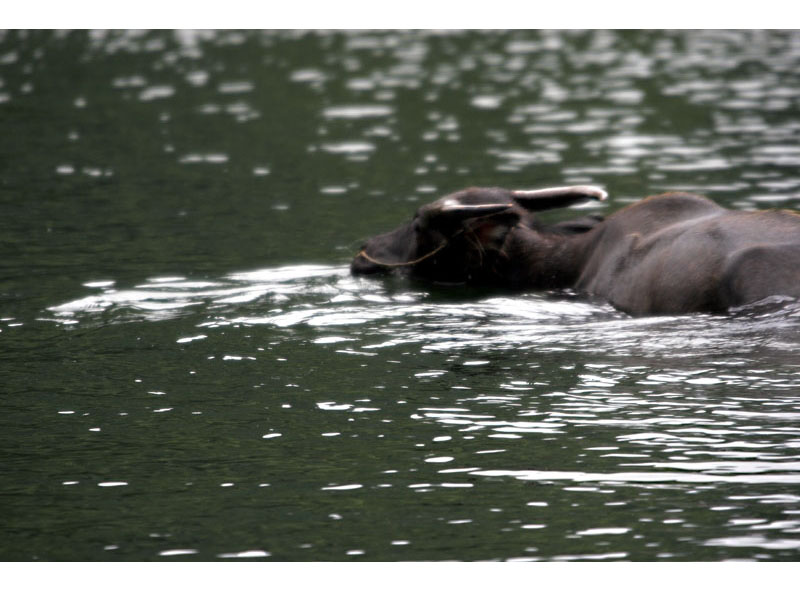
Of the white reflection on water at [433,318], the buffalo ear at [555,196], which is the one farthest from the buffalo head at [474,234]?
the white reflection on water at [433,318]

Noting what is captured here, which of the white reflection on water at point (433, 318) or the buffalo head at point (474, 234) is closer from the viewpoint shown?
the white reflection on water at point (433, 318)

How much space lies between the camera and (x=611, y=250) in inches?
407

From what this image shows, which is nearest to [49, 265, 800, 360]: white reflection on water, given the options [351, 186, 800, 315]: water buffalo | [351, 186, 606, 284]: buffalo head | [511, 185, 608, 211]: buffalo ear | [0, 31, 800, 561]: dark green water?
[0, 31, 800, 561]: dark green water

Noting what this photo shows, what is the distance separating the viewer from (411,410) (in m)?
7.70

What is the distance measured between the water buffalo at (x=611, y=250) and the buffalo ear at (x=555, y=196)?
0.01m

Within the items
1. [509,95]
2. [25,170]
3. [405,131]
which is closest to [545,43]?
[509,95]

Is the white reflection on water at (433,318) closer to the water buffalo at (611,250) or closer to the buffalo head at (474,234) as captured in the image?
the water buffalo at (611,250)

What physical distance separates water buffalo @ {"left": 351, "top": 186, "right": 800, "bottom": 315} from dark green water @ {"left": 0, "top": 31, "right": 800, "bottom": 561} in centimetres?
27

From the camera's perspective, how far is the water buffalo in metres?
8.84

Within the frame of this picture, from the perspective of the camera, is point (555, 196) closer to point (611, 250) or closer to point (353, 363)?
point (611, 250)

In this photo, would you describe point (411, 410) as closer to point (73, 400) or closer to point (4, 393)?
point (73, 400)

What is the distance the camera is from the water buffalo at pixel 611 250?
8.84 m

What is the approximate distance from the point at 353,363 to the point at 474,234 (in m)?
2.82

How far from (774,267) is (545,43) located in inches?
746
